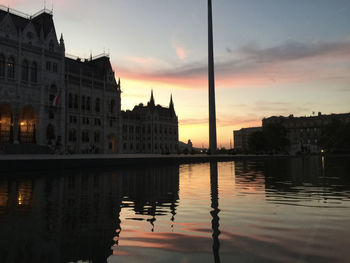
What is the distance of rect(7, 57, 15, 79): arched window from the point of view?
5454 cm

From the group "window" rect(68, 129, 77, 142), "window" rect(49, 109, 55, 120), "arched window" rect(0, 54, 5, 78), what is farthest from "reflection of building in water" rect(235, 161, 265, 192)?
"window" rect(68, 129, 77, 142)

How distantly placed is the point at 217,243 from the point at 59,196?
8.82 metres

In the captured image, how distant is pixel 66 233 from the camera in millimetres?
7113

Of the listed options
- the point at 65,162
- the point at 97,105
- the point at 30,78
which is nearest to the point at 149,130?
the point at 97,105

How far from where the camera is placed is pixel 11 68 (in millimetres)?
55031

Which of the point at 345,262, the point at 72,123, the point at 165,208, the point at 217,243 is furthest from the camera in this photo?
the point at 72,123

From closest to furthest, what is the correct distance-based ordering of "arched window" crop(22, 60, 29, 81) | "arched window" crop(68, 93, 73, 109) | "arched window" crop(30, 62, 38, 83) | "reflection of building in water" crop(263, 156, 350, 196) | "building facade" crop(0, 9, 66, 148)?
"reflection of building in water" crop(263, 156, 350, 196)
"building facade" crop(0, 9, 66, 148)
"arched window" crop(22, 60, 29, 81)
"arched window" crop(30, 62, 38, 83)
"arched window" crop(68, 93, 73, 109)

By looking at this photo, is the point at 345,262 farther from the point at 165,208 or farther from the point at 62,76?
the point at 62,76

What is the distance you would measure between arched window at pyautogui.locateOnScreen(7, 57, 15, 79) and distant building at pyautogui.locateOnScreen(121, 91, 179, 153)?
67.7 metres

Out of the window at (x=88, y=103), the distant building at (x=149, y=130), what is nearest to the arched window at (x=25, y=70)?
the window at (x=88, y=103)

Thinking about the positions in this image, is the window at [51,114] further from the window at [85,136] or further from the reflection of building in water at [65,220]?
the reflection of building in water at [65,220]

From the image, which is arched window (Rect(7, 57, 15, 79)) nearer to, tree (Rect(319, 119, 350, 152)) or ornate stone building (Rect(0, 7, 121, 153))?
ornate stone building (Rect(0, 7, 121, 153))

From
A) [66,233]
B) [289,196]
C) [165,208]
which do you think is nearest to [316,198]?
[289,196]

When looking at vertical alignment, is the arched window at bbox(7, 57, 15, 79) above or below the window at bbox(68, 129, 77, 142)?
above
